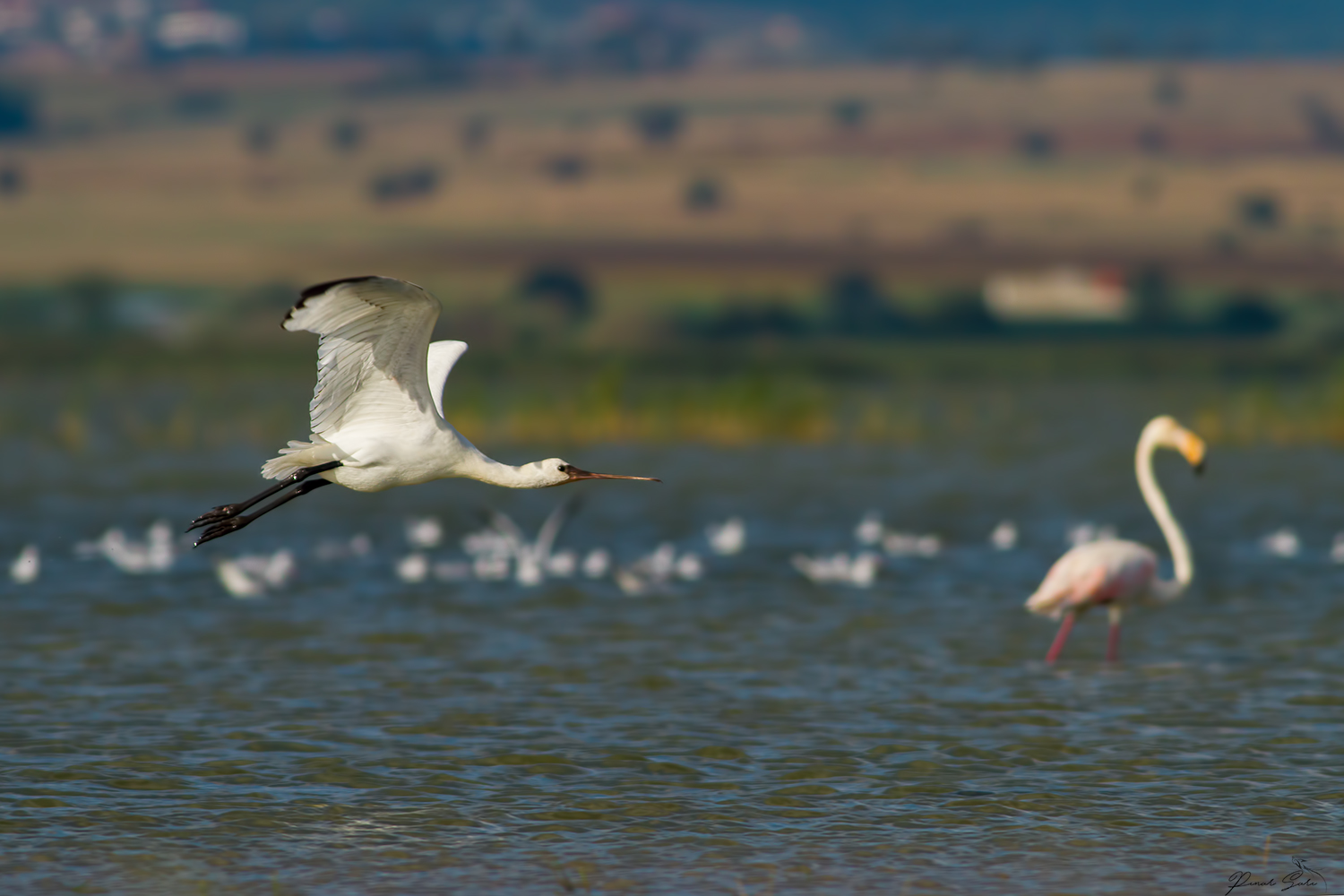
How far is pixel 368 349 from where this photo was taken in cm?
1102

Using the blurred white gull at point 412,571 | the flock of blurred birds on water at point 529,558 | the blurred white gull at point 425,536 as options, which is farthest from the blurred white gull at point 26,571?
the blurred white gull at point 425,536

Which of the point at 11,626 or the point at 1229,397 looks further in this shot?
the point at 1229,397

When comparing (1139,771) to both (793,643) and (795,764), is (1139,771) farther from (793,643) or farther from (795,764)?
(793,643)

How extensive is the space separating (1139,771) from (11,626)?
32.5ft

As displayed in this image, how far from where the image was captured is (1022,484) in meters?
34.6

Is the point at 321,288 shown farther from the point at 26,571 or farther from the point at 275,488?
the point at 26,571

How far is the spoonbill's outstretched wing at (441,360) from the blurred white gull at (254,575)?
25.5ft

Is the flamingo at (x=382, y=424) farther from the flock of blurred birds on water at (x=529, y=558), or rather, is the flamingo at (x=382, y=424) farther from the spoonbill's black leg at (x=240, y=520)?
the flock of blurred birds on water at (x=529, y=558)

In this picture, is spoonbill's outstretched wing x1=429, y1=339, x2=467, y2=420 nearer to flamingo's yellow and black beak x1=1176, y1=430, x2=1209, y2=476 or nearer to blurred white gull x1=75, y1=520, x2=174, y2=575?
flamingo's yellow and black beak x1=1176, y1=430, x2=1209, y2=476

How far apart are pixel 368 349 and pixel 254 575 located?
35.6ft

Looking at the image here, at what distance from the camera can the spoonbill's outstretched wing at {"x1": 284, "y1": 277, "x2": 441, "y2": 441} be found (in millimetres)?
10445

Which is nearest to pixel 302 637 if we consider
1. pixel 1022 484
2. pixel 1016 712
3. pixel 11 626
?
pixel 11 626

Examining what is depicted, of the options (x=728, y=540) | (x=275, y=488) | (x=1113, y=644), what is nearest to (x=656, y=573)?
(x=728, y=540)

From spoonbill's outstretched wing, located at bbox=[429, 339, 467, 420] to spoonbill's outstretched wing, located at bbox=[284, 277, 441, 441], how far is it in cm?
113
